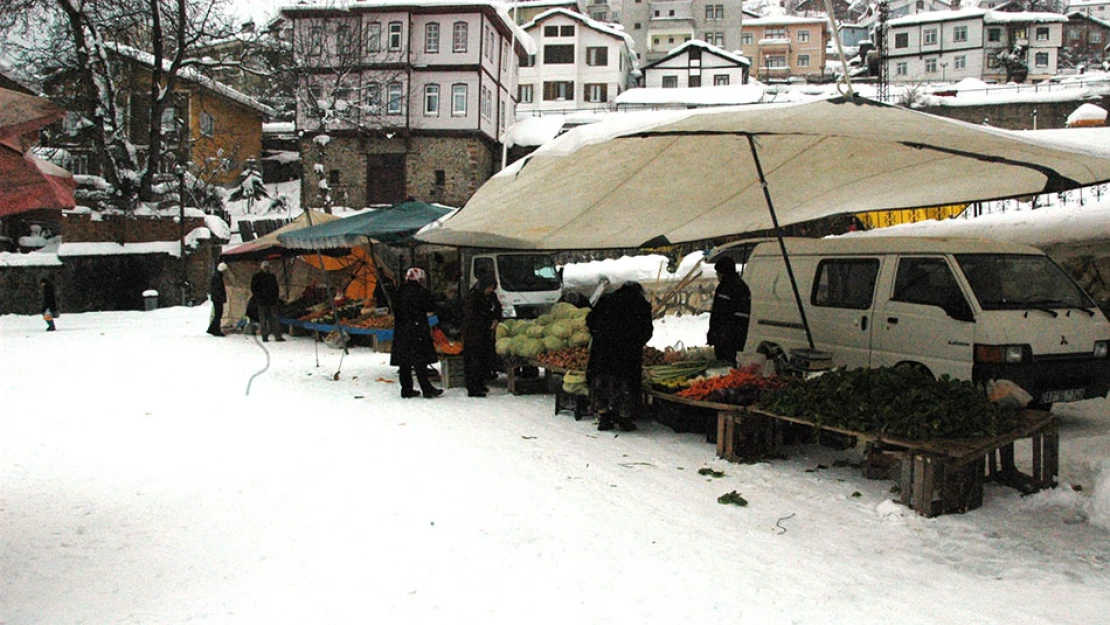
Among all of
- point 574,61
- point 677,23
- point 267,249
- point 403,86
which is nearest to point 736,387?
point 267,249

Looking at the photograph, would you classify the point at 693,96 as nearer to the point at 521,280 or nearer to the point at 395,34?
the point at 395,34

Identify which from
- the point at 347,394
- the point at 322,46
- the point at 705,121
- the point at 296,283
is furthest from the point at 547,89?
the point at 705,121

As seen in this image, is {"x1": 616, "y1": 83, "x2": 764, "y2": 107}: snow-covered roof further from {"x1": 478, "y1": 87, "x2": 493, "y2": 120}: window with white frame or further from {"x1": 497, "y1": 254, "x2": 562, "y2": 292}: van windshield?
{"x1": 497, "y1": 254, "x2": 562, "y2": 292}: van windshield

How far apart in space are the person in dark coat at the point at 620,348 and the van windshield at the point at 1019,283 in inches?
129

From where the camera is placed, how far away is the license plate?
7.96 meters

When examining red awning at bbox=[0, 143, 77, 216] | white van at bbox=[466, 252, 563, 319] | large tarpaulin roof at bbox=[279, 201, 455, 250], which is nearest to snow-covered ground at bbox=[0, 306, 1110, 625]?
red awning at bbox=[0, 143, 77, 216]

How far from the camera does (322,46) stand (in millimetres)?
44969

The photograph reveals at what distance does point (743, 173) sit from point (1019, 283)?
303cm

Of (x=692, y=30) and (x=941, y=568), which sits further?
(x=692, y=30)

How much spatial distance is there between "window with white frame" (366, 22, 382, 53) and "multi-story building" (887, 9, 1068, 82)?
155ft

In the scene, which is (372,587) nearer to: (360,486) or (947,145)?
(360,486)

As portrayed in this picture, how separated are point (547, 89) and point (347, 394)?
5506 centimetres

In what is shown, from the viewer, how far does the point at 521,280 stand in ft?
57.5

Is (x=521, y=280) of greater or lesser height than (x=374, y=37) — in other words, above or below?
below
